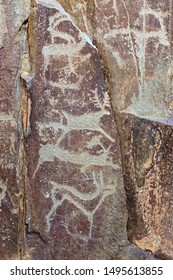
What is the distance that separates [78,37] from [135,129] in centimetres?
44

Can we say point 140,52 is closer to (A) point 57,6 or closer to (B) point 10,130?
(A) point 57,6

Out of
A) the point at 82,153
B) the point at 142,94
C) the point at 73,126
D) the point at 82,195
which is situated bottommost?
the point at 82,195

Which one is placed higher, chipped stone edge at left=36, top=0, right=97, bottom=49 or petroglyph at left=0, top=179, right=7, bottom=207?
chipped stone edge at left=36, top=0, right=97, bottom=49

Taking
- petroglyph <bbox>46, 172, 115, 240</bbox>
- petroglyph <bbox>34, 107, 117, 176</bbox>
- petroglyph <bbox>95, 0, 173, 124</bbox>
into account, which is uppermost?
petroglyph <bbox>95, 0, 173, 124</bbox>

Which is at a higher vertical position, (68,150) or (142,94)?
(142,94)

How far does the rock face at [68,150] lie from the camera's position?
6.35 feet

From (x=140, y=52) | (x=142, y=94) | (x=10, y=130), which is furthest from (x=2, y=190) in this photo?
(x=140, y=52)

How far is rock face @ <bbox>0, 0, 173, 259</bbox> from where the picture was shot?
1.94 m

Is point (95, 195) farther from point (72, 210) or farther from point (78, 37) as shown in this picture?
point (78, 37)

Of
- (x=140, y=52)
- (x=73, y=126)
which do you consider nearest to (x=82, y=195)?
(x=73, y=126)

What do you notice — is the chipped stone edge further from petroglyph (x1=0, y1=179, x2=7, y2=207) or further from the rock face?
petroglyph (x1=0, y1=179, x2=7, y2=207)

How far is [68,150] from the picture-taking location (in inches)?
76.4

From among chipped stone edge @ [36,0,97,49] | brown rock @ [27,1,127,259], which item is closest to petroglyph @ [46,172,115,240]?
brown rock @ [27,1,127,259]
